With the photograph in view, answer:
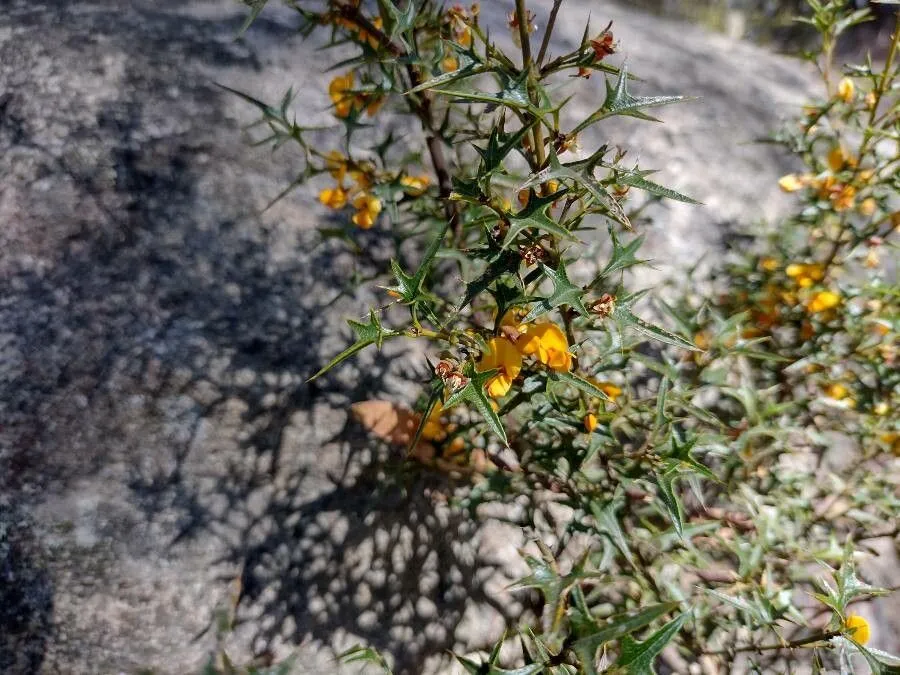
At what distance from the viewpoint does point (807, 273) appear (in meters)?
1.54

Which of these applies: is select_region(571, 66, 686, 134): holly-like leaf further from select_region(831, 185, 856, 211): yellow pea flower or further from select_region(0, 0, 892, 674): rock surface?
select_region(831, 185, 856, 211): yellow pea flower

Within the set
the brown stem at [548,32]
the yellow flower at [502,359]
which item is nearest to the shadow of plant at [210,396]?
the yellow flower at [502,359]

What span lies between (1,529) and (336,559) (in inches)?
24.7

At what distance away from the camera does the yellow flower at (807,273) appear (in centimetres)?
153

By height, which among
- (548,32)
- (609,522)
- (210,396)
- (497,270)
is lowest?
(210,396)

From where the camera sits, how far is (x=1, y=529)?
117 cm

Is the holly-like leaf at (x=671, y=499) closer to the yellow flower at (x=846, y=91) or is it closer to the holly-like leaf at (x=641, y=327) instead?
the holly-like leaf at (x=641, y=327)

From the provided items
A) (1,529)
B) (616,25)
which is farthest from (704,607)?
(616,25)

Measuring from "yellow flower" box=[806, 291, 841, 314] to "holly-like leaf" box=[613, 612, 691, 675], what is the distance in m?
1.06

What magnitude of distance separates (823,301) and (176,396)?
1513 mm

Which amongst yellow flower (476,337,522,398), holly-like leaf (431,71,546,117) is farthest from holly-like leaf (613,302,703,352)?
holly-like leaf (431,71,546,117)

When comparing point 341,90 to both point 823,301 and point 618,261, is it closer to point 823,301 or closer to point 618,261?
point 618,261

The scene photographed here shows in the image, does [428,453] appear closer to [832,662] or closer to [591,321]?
[591,321]

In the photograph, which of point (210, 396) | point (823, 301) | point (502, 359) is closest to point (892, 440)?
point (823, 301)
